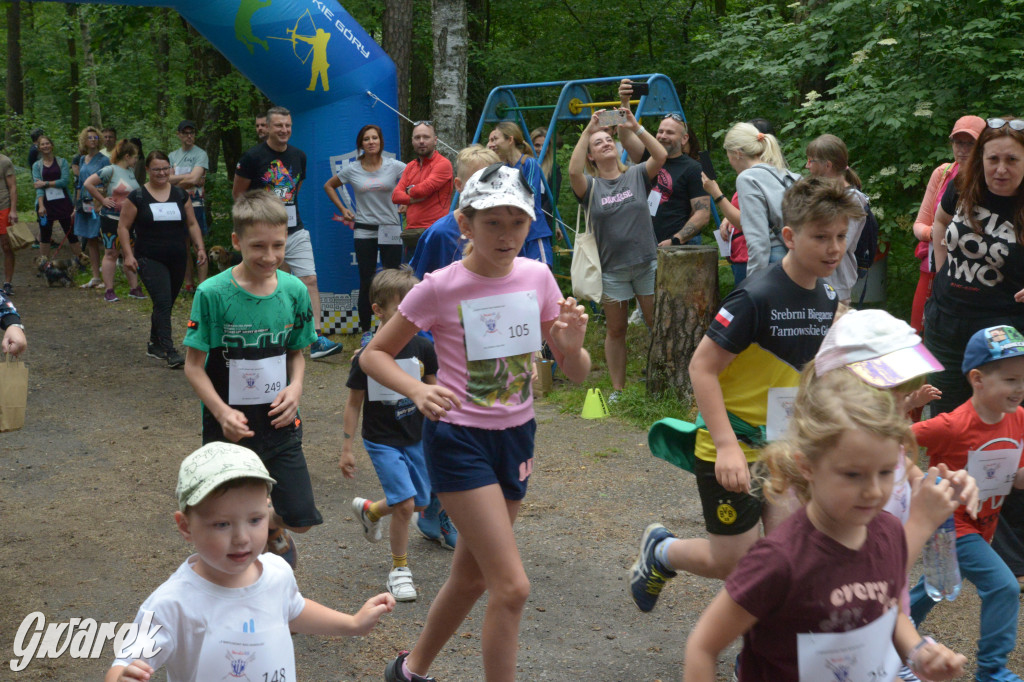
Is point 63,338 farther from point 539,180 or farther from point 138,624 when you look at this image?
point 138,624

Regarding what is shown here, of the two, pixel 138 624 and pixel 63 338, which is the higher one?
pixel 138 624

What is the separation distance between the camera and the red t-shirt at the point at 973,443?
12.2ft

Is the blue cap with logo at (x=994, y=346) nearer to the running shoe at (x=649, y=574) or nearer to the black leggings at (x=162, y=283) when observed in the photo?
the running shoe at (x=649, y=574)

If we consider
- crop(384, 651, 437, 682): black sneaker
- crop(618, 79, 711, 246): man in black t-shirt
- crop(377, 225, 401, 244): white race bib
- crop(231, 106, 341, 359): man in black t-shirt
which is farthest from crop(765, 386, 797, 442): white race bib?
crop(377, 225, 401, 244): white race bib


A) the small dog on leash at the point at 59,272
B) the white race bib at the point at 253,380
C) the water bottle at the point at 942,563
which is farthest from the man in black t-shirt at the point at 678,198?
the small dog on leash at the point at 59,272

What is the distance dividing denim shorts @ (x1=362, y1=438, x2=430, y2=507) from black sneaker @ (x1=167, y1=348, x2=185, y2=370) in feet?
17.8

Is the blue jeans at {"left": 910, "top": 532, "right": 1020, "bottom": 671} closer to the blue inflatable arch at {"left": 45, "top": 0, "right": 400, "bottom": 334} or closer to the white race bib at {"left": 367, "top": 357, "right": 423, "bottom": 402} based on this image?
the white race bib at {"left": 367, "top": 357, "right": 423, "bottom": 402}

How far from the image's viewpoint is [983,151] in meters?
4.71

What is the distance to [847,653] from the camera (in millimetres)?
2270

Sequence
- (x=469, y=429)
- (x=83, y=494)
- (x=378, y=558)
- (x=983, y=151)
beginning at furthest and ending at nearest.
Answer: (x=83, y=494)
(x=378, y=558)
(x=983, y=151)
(x=469, y=429)

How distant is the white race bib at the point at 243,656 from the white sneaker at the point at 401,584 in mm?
2247

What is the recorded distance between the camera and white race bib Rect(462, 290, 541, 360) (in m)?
3.45

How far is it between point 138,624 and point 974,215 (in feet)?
13.3

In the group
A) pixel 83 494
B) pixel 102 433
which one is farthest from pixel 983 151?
pixel 102 433
